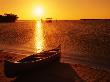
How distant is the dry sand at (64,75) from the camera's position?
17055 mm

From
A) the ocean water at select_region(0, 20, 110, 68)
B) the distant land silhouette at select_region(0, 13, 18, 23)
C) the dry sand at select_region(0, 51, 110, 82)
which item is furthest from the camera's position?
the distant land silhouette at select_region(0, 13, 18, 23)

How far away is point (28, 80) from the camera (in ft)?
56.0

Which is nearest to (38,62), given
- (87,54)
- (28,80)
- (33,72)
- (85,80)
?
(33,72)

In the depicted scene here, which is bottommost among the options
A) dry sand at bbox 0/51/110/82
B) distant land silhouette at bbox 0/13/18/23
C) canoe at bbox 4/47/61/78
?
dry sand at bbox 0/51/110/82

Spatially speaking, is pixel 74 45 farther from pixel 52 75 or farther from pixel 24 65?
pixel 24 65

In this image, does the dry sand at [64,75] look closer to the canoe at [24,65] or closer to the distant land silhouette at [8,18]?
the canoe at [24,65]

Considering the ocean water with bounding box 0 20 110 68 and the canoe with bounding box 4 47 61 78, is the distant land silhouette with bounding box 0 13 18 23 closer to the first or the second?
the ocean water with bounding box 0 20 110 68

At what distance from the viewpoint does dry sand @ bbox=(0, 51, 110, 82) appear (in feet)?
56.0

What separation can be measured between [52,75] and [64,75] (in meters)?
0.91

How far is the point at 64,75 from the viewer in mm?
18172

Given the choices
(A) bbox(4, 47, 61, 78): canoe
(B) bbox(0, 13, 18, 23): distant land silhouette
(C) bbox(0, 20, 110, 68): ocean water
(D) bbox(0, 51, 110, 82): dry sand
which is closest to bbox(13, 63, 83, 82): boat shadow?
(D) bbox(0, 51, 110, 82): dry sand

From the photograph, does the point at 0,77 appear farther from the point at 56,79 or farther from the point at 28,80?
the point at 56,79

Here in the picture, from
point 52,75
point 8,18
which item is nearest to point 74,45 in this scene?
point 52,75

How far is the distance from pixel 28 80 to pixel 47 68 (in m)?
3.26
